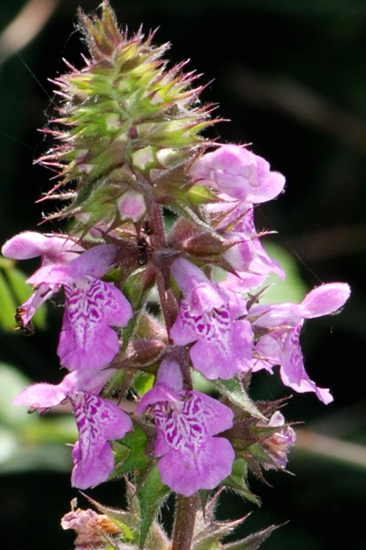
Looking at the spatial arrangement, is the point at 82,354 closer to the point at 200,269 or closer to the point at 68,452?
the point at 200,269

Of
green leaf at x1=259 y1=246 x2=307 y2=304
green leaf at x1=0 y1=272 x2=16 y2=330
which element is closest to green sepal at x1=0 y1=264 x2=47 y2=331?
green leaf at x1=0 y1=272 x2=16 y2=330

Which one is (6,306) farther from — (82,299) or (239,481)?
(239,481)

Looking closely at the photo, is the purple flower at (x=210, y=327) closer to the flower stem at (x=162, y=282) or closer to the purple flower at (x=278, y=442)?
the flower stem at (x=162, y=282)

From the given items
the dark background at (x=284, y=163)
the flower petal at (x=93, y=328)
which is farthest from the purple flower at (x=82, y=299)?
the dark background at (x=284, y=163)

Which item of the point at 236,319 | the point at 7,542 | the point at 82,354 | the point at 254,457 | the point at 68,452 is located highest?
the point at 82,354

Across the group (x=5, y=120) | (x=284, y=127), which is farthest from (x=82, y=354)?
(x=284, y=127)

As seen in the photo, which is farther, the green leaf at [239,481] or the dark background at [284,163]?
the dark background at [284,163]

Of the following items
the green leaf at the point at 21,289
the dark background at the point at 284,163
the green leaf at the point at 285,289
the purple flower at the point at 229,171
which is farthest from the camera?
the dark background at the point at 284,163
